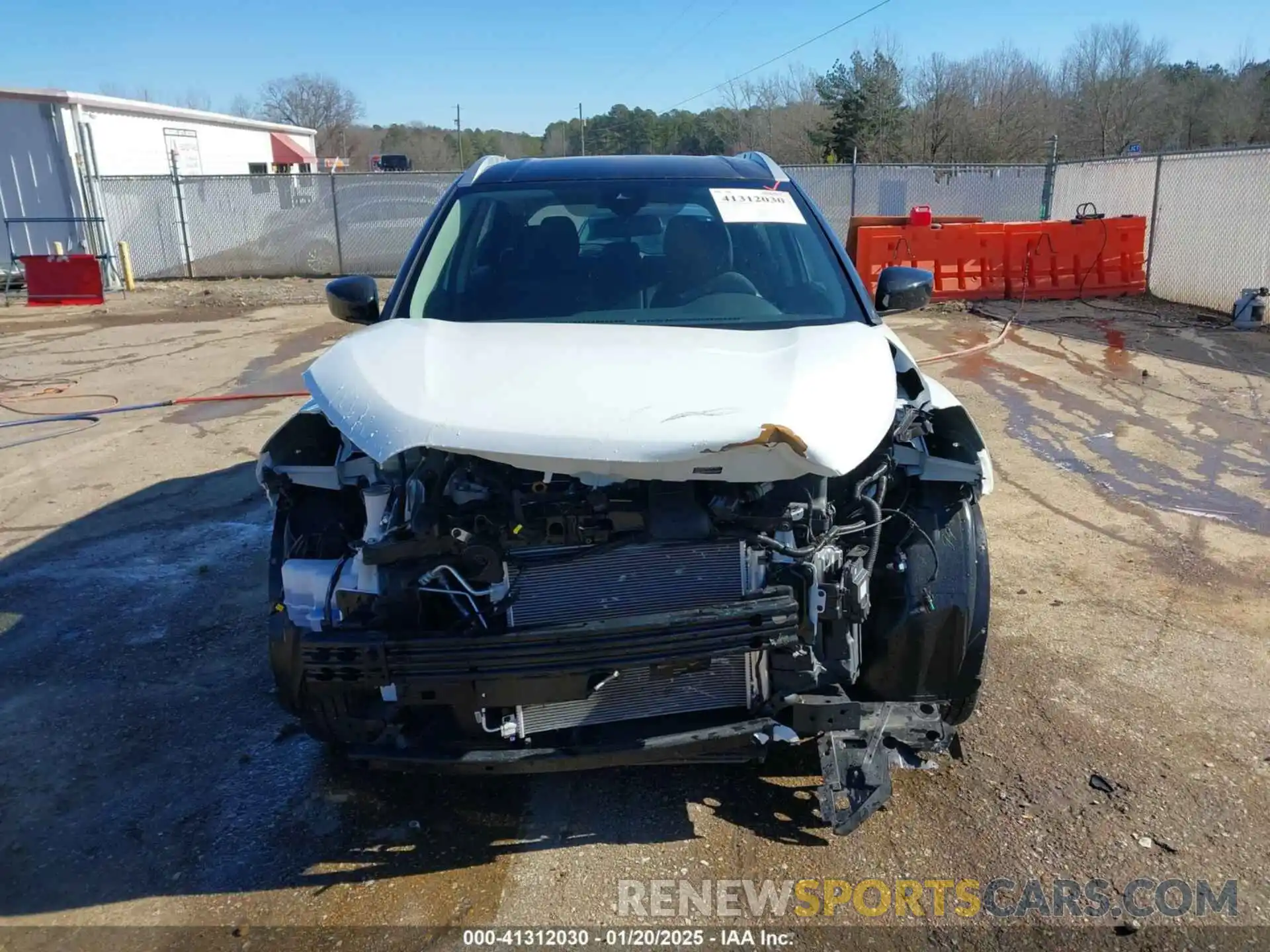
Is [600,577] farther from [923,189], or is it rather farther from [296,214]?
[923,189]

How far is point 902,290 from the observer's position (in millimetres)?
4246

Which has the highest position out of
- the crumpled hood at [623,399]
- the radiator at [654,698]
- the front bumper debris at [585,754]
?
the crumpled hood at [623,399]

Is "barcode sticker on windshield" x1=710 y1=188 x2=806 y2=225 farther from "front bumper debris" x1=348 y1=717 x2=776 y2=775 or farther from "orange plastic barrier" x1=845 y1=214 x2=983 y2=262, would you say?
"orange plastic barrier" x1=845 y1=214 x2=983 y2=262

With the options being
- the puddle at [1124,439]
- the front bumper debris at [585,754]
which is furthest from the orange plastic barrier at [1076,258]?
the front bumper debris at [585,754]

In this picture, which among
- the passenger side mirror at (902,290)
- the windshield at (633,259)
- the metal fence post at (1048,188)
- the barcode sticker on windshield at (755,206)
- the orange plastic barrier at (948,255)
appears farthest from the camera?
the metal fence post at (1048,188)

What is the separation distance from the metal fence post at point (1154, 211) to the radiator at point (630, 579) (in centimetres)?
1408

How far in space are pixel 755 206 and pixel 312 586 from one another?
2.44 meters

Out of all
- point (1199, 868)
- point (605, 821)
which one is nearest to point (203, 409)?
point (605, 821)

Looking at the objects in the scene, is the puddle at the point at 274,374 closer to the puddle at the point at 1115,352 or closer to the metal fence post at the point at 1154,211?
the puddle at the point at 1115,352

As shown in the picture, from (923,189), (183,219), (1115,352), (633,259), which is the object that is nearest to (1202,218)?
(1115,352)

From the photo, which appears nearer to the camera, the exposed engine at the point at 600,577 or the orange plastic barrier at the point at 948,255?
the exposed engine at the point at 600,577

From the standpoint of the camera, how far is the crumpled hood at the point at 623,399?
7.90 ft

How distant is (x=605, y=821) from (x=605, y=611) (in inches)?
32.5

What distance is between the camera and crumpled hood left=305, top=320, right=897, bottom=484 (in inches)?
A: 94.8
